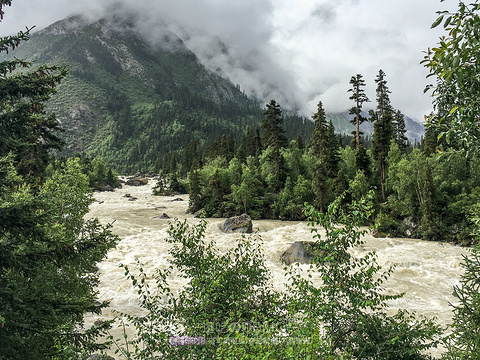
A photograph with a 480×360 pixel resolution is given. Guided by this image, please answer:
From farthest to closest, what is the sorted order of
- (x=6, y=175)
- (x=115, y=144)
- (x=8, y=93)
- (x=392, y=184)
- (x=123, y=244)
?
(x=115, y=144) → (x=392, y=184) → (x=123, y=244) → (x=8, y=93) → (x=6, y=175)

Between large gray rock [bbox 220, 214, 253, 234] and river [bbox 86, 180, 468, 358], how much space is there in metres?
1.04

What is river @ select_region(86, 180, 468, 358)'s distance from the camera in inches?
645

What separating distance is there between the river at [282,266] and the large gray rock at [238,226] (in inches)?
41.0

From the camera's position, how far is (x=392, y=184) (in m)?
36.6

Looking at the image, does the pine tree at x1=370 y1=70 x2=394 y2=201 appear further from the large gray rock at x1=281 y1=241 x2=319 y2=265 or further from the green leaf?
the green leaf

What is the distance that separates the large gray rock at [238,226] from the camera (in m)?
32.8

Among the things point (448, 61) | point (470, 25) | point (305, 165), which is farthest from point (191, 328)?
point (305, 165)

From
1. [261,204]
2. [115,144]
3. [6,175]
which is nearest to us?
[6,175]

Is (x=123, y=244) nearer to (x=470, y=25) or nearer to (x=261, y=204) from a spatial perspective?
(x=261, y=204)

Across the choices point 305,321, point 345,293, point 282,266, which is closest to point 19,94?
point 305,321

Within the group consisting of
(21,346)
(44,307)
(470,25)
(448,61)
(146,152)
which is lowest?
(21,346)

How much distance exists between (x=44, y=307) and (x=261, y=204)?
3933 centimetres

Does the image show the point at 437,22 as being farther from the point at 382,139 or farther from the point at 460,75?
the point at 382,139

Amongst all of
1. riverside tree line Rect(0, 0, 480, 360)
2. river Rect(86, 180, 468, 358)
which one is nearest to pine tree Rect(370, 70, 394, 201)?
river Rect(86, 180, 468, 358)
